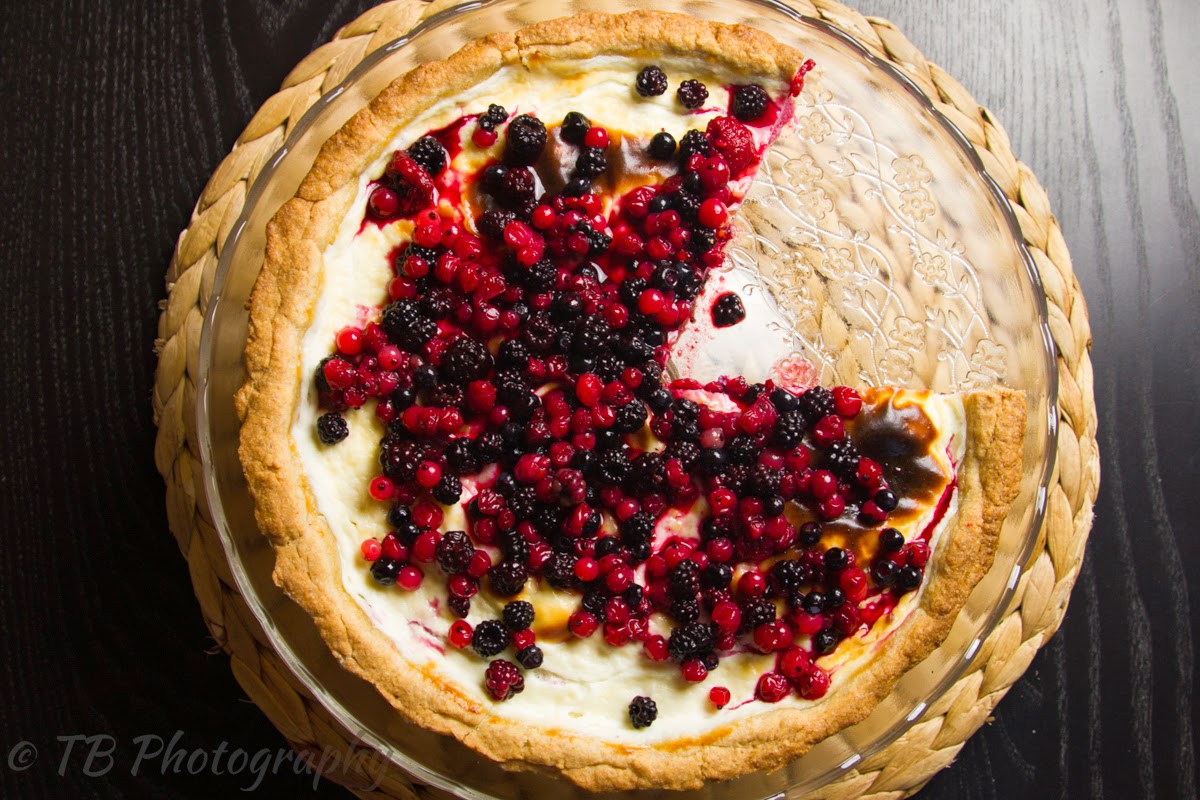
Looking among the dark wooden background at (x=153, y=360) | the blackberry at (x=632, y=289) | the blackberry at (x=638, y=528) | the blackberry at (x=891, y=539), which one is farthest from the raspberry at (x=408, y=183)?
the blackberry at (x=891, y=539)

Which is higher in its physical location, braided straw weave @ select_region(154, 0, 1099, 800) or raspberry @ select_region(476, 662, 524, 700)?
braided straw weave @ select_region(154, 0, 1099, 800)

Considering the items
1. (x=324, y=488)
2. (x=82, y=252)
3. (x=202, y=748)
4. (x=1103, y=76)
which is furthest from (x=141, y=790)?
(x=1103, y=76)

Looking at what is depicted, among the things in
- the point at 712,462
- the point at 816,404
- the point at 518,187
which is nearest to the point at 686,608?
the point at 712,462

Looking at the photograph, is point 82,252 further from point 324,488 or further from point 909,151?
point 909,151

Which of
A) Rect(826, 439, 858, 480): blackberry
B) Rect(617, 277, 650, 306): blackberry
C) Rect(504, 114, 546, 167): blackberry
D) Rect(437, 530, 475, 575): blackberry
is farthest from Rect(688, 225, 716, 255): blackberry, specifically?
Rect(437, 530, 475, 575): blackberry

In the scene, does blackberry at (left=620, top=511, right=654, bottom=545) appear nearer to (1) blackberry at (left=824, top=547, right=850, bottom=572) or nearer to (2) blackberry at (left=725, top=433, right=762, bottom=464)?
(2) blackberry at (left=725, top=433, right=762, bottom=464)

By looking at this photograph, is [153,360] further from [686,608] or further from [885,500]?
[885,500]

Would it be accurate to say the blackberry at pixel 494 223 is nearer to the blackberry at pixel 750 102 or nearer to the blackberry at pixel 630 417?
Answer: the blackberry at pixel 630 417
